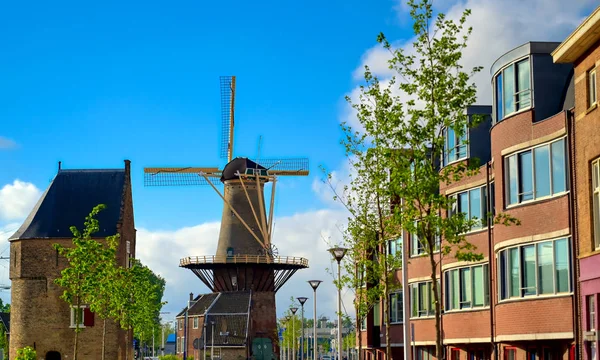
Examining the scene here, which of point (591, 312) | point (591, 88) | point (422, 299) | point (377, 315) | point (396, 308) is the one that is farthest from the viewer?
point (377, 315)

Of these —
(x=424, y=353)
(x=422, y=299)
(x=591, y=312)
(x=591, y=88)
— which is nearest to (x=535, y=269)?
(x=591, y=312)

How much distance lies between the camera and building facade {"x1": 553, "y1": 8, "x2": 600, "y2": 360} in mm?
28984

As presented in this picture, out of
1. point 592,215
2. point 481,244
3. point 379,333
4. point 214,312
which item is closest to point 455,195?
point 481,244

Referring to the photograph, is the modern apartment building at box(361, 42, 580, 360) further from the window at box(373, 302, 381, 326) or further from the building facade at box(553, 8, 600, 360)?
the window at box(373, 302, 381, 326)

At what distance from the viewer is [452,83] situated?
28.5 meters

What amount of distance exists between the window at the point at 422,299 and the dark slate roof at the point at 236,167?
150 feet

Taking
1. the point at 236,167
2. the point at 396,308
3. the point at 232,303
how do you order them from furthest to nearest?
1. the point at 236,167
2. the point at 232,303
3. the point at 396,308

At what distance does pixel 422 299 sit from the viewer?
48469 millimetres

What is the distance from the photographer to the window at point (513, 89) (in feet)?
115

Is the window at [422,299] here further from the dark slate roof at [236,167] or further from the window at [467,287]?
the dark slate roof at [236,167]

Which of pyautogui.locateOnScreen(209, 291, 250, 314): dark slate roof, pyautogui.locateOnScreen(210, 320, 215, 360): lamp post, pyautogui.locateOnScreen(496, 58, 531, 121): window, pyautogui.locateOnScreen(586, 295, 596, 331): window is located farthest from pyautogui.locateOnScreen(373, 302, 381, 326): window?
pyautogui.locateOnScreen(209, 291, 250, 314): dark slate roof

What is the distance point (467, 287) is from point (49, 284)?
46.2 meters

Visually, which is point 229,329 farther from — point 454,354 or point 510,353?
point 510,353

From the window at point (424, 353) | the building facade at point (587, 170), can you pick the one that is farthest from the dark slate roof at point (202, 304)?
the building facade at point (587, 170)
